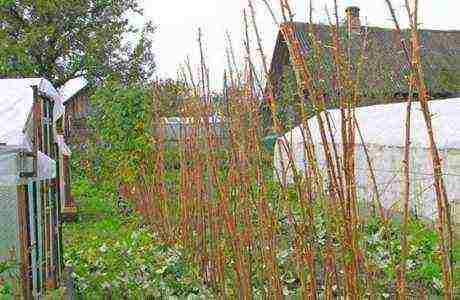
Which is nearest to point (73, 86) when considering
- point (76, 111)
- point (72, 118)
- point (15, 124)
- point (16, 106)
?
point (72, 118)

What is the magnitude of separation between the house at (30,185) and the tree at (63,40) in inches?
539

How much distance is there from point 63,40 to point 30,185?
51.6ft

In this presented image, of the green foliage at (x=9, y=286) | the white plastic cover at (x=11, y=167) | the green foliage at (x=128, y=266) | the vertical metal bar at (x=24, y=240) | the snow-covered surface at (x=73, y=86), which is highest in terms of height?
A: the snow-covered surface at (x=73, y=86)

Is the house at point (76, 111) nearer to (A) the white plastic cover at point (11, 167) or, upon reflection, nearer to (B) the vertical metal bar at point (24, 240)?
(B) the vertical metal bar at point (24, 240)

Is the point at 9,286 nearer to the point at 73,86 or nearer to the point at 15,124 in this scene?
the point at 15,124

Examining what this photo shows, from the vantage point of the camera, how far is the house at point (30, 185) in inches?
183

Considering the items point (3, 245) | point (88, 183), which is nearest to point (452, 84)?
point (88, 183)

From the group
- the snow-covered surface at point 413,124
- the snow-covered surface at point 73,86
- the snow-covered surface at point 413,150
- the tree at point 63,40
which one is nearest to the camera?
the snow-covered surface at point 413,150

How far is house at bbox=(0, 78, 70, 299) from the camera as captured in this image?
4.64m

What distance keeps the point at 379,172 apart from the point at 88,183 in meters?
7.38

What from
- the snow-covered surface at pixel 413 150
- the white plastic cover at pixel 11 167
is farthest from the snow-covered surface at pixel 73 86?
the white plastic cover at pixel 11 167

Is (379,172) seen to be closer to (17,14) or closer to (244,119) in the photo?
(244,119)

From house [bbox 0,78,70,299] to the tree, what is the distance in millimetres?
13688

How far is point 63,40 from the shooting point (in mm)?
20500
